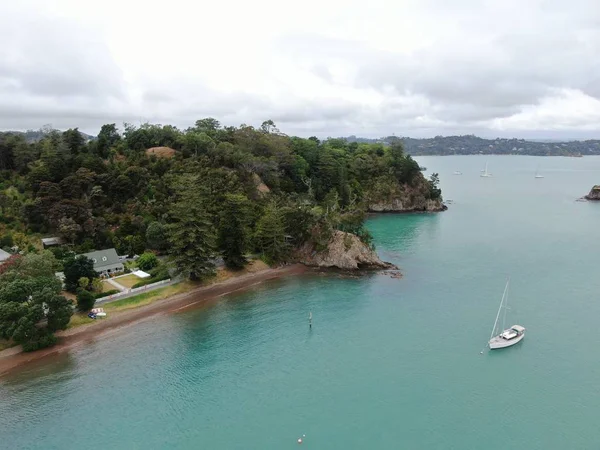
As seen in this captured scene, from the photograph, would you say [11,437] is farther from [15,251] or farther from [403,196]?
[403,196]

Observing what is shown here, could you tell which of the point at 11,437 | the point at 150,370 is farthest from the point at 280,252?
the point at 11,437

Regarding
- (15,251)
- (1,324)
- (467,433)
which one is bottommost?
(467,433)

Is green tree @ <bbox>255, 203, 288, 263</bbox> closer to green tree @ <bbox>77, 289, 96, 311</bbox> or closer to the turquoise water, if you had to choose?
the turquoise water

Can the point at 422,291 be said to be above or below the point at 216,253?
below

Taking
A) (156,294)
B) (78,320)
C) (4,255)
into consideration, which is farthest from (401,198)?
(4,255)

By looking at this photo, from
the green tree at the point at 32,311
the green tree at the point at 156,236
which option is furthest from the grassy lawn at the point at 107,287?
the green tree at the point at 156,236

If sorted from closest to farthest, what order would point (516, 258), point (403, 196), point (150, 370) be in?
point (150, 370)
point (516, 258)
point (403, 196)
